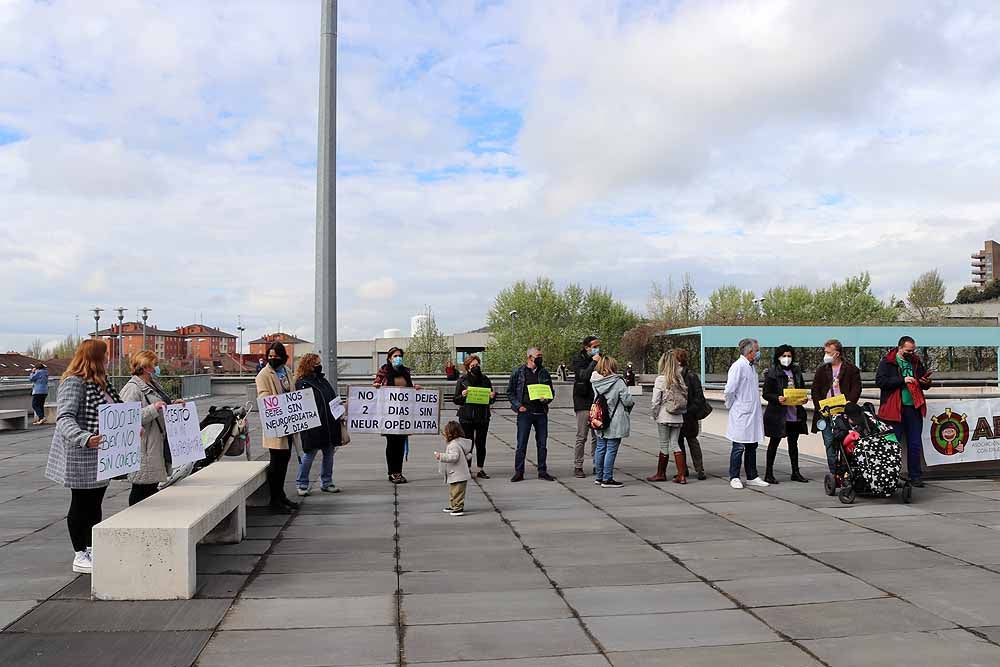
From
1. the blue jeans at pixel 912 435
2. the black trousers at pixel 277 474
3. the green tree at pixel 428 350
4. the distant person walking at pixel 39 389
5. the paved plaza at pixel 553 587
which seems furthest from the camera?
the green tree at pixel 428 350

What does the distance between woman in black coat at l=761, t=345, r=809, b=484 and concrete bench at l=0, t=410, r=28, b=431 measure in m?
18.9

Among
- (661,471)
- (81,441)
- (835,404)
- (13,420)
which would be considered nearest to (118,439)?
(81,441)

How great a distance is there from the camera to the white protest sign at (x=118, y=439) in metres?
6.78

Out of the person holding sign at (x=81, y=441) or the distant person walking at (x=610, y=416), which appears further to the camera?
the distant person walking at (x=610, y=416)

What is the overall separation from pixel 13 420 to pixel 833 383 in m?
20.2

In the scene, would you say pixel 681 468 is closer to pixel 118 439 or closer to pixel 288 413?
pixel 288 413

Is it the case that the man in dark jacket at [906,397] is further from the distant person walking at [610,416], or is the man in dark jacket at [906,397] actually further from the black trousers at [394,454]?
the black trousers at [394,454]

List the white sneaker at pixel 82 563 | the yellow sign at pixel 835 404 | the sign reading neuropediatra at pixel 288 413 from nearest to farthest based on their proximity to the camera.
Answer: the white sneaker at pixel 82 563 < the sign reading neuropediatra at pixel 288 413 < the yellow sign at pixel 835 404

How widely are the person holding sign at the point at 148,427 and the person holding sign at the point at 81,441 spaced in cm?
56

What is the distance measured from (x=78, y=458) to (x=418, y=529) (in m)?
3.36

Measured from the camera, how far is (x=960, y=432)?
39.4ft

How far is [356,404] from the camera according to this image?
12.3 meters

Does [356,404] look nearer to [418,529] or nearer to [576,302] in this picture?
[418,529]

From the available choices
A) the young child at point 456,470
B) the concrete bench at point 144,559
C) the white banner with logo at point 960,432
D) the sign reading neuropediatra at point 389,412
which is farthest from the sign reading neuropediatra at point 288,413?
the white banner with logo at point 960,432
